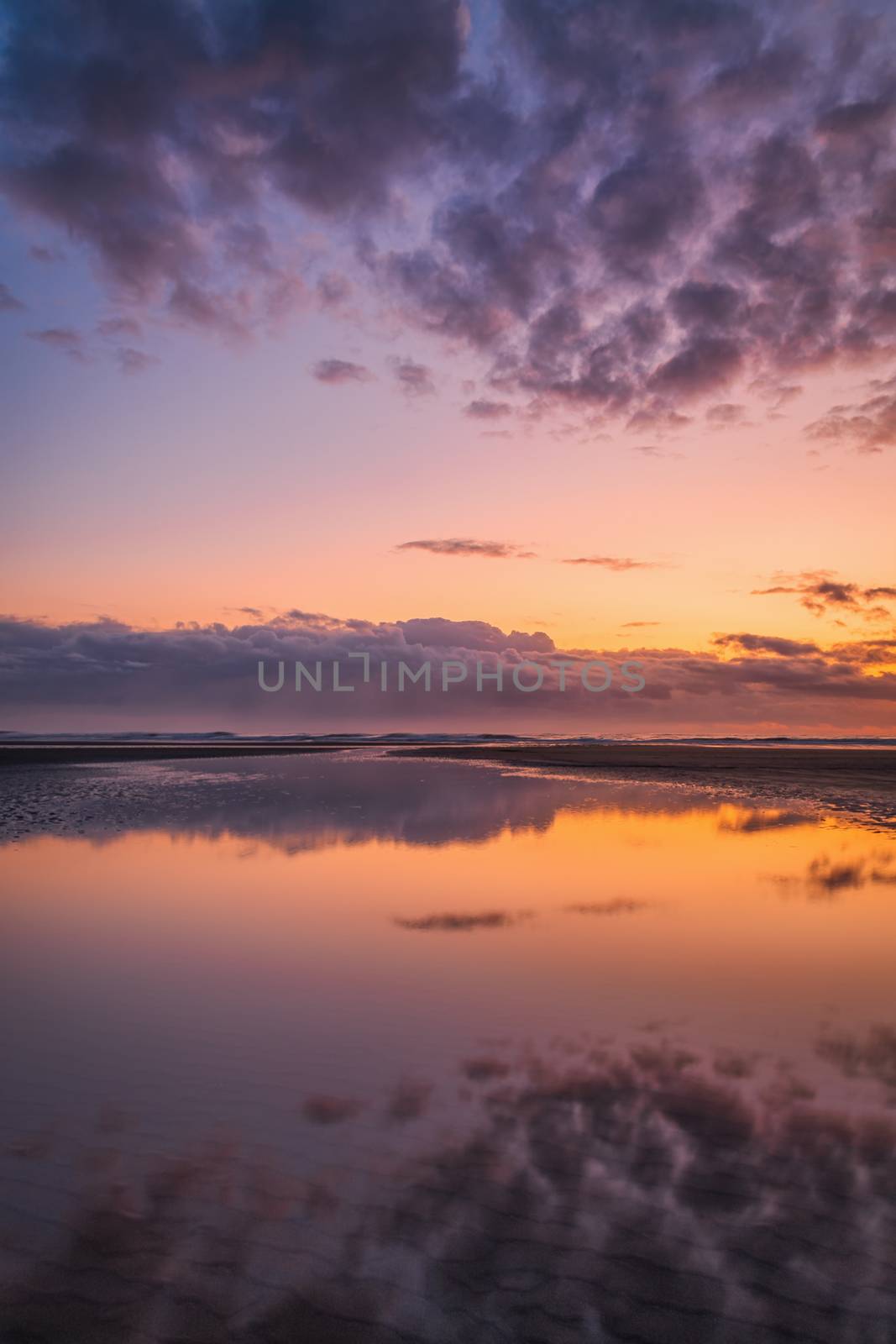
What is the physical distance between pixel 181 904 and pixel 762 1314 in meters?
9.14

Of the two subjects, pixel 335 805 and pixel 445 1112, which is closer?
pixel 445 1112

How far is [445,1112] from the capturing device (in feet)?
16.5

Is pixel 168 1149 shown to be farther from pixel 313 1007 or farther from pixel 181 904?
pixel 181 904

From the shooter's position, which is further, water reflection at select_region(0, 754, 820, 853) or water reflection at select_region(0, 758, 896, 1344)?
water reflection at select_region(0, 754, 820, 853)

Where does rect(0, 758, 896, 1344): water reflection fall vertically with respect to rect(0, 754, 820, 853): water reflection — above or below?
above

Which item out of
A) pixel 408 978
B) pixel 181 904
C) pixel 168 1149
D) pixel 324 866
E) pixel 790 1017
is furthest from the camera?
pixel 324 866

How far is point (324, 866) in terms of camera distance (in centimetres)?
1334

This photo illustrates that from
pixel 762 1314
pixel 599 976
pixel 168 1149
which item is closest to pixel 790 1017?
pixel 599 976

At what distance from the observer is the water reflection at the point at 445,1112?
3.41m

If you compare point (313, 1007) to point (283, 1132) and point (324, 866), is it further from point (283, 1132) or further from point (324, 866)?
point (324, 866)

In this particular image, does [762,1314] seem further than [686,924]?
No

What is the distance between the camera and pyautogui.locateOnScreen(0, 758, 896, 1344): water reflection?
11.2ft

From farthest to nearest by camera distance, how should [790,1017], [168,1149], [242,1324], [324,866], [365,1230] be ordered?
[324,866] < [790,1017] < [168,1149] < [365,1230] < [242,1324]

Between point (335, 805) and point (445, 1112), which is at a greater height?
point (445, 1112)
